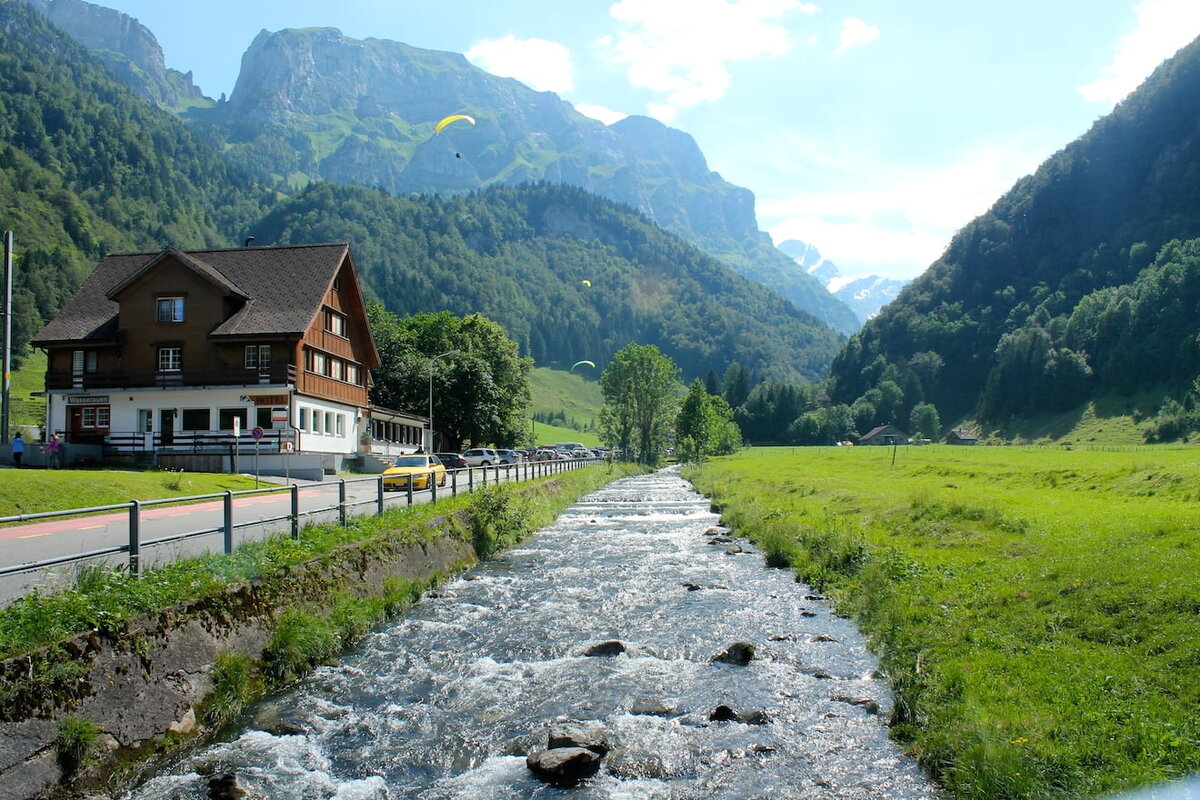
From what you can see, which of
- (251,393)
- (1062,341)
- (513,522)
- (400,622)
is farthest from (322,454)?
(1062,341)

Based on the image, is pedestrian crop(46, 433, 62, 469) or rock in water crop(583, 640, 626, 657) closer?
rock in water crop(583, 640, 626, 657)

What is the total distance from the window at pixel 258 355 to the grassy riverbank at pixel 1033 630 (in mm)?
35300

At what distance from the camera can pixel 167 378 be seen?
48.3 m

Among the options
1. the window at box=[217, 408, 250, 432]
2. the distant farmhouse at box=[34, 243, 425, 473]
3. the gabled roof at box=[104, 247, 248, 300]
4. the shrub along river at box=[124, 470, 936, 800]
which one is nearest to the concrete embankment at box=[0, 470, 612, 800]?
the shrub along river at box=[124, 470, 936, 800]

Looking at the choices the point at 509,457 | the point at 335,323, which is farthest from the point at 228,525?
the point at 509,457

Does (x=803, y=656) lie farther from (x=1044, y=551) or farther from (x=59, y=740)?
(x=59, y=740)

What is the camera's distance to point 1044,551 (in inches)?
627

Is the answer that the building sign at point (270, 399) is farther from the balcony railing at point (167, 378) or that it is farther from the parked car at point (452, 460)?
the parked car at point (452, 460)

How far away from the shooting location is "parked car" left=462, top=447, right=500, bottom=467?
63969 millimetres

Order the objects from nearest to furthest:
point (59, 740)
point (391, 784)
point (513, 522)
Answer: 1. point (59, 740)
2. point (391, 784)
3. point (513, 522)

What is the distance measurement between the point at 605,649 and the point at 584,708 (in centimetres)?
267

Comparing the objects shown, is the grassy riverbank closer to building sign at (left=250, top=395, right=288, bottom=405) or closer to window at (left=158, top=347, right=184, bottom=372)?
building sign at (left=250, top=395, right=288, bottom=405)

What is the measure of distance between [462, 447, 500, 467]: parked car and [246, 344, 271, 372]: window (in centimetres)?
1828

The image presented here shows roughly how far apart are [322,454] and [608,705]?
39723mm
